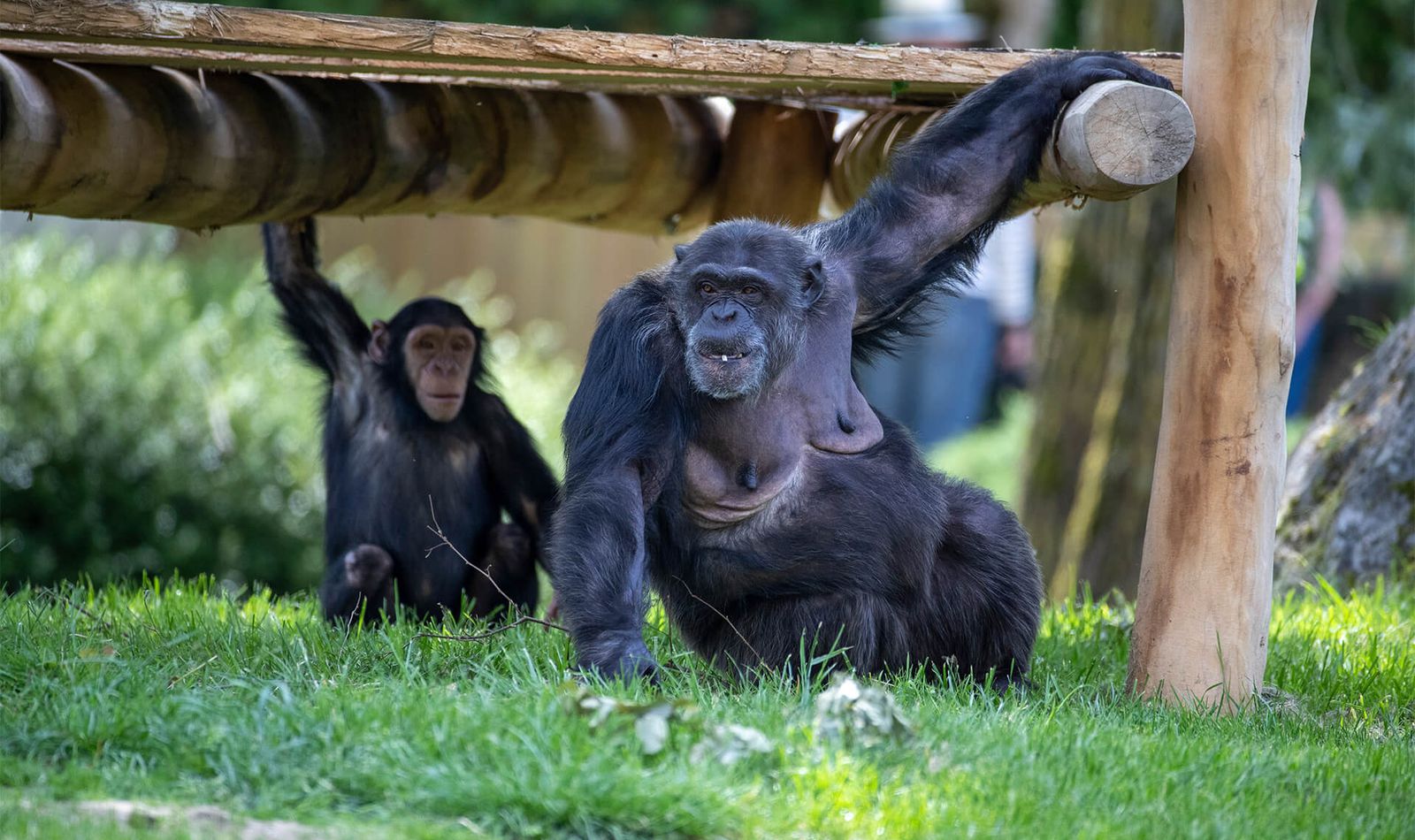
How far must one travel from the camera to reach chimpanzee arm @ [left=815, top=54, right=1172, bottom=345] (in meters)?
5.22

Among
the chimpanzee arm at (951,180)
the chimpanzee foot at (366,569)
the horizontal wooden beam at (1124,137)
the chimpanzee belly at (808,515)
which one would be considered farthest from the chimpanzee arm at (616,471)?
the chimpanzee foot at (366,569)

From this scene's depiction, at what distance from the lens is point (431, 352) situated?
678cm

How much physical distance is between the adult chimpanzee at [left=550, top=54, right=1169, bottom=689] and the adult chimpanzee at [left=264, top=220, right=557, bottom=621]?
1872 millimetres

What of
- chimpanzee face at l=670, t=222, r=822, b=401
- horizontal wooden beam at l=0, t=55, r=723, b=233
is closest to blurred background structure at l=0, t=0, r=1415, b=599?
horizontal wooden beam at l=0, t=55, r=723, b=233

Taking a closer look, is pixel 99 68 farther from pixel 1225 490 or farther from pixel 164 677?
pixel 1225 490

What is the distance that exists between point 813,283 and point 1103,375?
6.45 metres

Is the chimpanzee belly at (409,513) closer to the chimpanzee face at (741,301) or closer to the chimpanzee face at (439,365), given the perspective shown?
the chimpanzee face at (439,365)

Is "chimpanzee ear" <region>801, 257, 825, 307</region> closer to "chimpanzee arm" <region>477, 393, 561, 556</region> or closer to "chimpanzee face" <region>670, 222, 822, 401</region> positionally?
"chimpanzee face" <region>670, 222, 822, 401</region>

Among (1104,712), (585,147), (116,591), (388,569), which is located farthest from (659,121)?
(1104,712)

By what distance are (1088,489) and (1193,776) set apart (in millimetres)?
6713

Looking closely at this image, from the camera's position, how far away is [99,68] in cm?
556

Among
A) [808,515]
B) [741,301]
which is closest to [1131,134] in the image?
[741,301]

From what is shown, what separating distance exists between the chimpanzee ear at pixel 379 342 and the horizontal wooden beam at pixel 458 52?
1278 mm

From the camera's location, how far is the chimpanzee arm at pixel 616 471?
4.49 m
